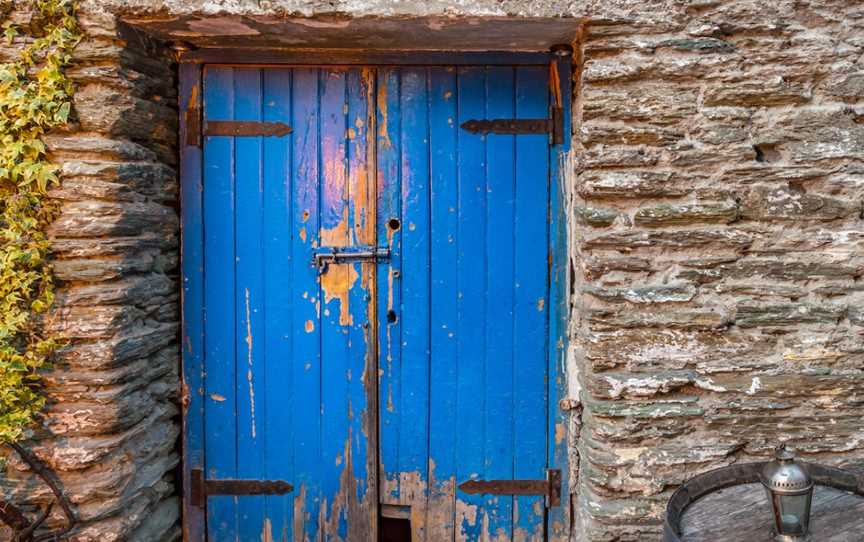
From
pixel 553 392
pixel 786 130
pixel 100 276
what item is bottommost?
pixel 553 392

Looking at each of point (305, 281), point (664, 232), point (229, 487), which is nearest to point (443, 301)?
point (305, 281)

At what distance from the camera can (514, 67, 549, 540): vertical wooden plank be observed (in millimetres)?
2600

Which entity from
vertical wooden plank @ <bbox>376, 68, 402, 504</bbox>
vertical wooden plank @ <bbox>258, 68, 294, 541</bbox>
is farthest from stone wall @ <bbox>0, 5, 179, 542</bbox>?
vertical wooden plank @ <bbox>376, 68, 402, 504</bbox>

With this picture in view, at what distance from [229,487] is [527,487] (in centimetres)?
130

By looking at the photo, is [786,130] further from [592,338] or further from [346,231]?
[346,231]

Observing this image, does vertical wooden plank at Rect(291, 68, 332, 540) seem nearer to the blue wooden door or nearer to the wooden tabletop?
the blue wooden door

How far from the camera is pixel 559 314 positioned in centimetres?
262

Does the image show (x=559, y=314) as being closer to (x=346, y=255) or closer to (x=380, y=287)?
(x=380, y=287)

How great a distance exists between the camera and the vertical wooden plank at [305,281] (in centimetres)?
261

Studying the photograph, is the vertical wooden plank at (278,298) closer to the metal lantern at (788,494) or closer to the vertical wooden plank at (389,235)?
the vertical wooden plank at (389,235)

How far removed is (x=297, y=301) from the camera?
2627 mm

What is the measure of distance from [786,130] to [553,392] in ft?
4.43

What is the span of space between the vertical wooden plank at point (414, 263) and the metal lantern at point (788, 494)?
1.42m

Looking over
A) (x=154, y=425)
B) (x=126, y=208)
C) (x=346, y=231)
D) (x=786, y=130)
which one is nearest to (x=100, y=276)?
(x=126, y=208)
